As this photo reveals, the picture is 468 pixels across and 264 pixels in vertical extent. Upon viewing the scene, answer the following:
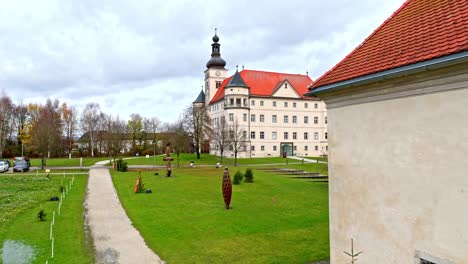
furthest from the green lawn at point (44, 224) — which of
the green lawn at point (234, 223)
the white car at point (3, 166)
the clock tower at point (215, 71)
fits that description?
the clock tower at point (215, 71)

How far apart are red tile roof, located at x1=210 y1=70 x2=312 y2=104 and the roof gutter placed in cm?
5765

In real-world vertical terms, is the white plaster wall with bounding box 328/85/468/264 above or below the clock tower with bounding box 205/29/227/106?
below

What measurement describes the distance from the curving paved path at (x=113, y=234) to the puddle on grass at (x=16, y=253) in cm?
183

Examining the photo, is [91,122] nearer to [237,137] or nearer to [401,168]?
[237,137]

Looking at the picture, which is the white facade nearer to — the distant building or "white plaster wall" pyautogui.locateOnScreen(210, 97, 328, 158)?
"white plaster wall" pyautogui.locateOnScreen(210, 97, 328, 158)

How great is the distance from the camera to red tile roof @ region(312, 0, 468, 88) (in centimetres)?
545

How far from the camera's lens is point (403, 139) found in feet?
19.5

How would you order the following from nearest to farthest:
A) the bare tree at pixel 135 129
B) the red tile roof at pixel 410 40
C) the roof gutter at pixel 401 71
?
the roof gutter at pixel 401 71
the red tile roof at pixel 410 40
the bare tree at pixel 135 129

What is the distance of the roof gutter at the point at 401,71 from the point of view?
4.95 meters

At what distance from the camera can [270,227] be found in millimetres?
14094

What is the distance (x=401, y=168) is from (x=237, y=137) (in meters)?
49.4

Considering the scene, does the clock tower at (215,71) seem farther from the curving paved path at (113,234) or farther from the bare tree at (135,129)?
the curving paved path at (113,234)

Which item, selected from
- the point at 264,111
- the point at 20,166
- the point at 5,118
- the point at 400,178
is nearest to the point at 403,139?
the point at 400,178

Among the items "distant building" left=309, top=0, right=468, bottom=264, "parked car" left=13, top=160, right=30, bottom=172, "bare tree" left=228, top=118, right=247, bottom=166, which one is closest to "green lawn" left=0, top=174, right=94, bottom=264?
"distant building" left=309, top=0, right=468, bottom=264
